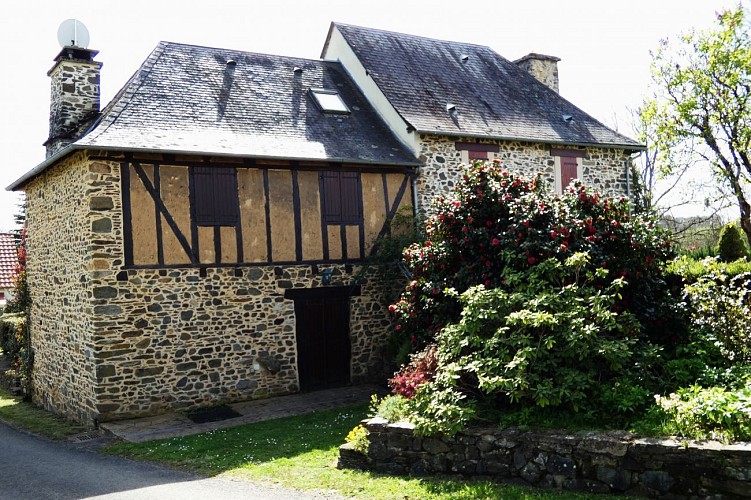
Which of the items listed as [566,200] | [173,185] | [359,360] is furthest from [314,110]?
[566,200]

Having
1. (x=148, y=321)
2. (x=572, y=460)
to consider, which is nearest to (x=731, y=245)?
(x=572, y=460)

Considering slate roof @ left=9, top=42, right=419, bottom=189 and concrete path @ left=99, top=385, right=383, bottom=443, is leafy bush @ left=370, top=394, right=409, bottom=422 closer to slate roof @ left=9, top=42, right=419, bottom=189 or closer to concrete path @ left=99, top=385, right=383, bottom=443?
concrete path @ left=99, top=385, right=383, bottom=443

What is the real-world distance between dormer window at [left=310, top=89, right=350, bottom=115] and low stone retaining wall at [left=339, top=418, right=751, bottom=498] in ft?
27.3

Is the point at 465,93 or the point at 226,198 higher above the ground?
the point at 465,93

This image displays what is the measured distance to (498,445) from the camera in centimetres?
607

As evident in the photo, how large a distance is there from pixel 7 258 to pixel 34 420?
14.5 metres

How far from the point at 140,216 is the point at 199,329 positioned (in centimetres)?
210

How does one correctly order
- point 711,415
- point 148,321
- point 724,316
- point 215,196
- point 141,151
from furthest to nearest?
point 215,196, point 148,321, point 141,151, point 724,316, point 711,415

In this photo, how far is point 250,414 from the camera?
10508 millimetres

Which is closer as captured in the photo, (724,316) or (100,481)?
(724,316)

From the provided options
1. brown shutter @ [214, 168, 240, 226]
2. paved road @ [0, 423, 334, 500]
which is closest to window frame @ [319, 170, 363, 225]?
brown shutter @ [214, 168, 240, 226]

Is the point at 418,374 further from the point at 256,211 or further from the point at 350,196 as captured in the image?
the point at 350,196

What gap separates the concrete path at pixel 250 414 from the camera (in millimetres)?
9555

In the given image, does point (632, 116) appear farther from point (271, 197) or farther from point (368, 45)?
point (271, 197)
